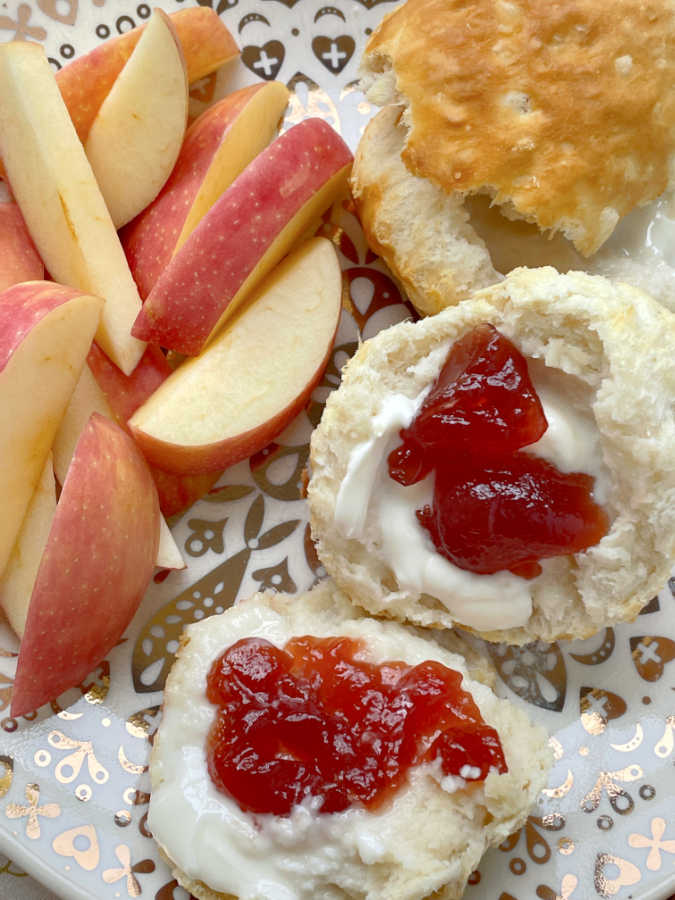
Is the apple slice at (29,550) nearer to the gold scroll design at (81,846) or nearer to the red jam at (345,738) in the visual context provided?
the gold scroll design at (81,846)

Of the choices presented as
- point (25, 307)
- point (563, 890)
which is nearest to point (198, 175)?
point (25, 307)

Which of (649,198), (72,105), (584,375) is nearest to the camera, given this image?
(584,375)

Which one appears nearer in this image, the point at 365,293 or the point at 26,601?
the point at 26,601

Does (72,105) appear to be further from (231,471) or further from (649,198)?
(649,198)

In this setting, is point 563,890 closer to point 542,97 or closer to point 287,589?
point 287,589

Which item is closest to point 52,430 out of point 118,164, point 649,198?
point 118,164

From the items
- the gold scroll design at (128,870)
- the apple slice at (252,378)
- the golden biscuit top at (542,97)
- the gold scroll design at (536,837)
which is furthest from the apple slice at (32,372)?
the gold scroll design at (536,837)

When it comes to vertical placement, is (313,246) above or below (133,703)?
above
